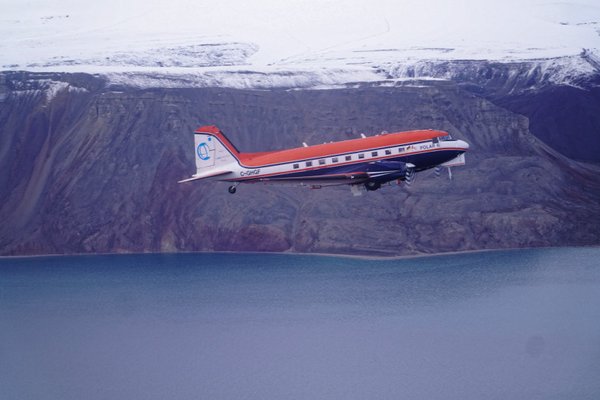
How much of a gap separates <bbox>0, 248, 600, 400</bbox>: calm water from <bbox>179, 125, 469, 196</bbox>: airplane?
45415 mm

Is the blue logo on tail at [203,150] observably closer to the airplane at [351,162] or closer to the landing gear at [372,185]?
the airplane at [351,162]

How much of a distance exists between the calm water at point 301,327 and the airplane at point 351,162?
45.4 metres

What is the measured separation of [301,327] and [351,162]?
7556 cm

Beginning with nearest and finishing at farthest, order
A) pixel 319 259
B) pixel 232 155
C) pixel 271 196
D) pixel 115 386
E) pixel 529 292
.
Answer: pixel 232 155, pixel 115 386, pixel 529 292, pixel 319 259, pixel 271 196

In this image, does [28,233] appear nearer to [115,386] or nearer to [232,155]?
[115,386]

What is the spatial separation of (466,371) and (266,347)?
28.8 m

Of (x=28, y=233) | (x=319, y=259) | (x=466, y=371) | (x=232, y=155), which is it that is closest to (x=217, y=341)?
(x=466, y=371)

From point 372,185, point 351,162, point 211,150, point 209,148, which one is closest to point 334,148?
point 351,162

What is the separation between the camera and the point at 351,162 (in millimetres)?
64562

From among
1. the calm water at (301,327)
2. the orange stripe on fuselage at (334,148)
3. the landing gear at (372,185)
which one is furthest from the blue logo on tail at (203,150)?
the calm water at (301,327)

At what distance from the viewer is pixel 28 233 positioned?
7864 inches

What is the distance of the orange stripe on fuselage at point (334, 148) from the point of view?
63906 mm

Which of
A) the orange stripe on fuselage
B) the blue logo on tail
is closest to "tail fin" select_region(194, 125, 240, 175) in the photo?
the blue logo on tail

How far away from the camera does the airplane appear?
64.1 m
